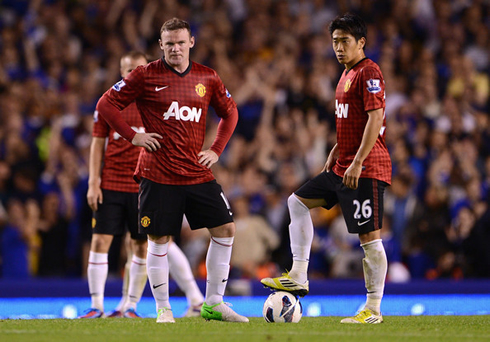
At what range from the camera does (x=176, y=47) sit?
635 centimetres

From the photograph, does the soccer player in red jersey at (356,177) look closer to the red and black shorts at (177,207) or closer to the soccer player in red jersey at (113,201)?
the red and black shorts at (177,207)

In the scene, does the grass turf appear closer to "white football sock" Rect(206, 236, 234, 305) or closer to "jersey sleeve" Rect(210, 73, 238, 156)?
"white football sock" Rect(206, 236, 234, 305)

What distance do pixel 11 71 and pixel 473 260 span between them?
27.7 ft

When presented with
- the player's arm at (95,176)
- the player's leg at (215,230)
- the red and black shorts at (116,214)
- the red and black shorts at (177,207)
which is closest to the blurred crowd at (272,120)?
the red and black shorts at (116,214)

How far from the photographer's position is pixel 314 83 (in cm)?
1340

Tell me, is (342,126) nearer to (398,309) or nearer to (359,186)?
(359,186)

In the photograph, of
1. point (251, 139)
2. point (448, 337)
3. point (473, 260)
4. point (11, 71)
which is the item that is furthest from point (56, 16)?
point (448, 337)

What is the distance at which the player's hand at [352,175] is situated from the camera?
6.33m

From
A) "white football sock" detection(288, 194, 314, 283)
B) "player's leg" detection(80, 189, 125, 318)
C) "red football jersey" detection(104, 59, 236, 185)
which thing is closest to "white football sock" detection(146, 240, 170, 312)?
"red football jersey" detection(104, 59, 236, 185)

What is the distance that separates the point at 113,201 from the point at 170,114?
5.42 feet

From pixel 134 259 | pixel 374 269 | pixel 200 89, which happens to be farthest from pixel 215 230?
pixel 134 259

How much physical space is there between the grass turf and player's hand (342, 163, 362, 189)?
3.58 ft

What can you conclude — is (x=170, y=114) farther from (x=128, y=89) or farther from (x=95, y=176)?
(x=95, y=176)

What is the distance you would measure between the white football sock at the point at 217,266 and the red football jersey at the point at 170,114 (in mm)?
537
